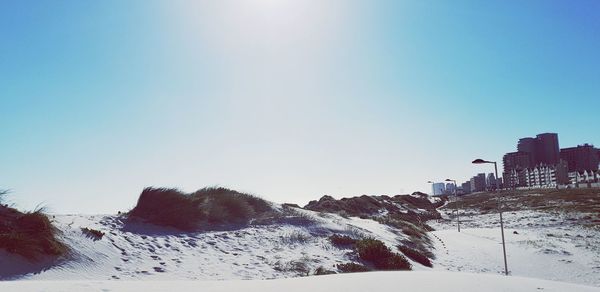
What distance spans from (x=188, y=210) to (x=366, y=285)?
38.1 feet

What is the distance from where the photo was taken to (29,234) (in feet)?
36.3

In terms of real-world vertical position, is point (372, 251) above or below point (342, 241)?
below

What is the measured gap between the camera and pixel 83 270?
1041 centimetres

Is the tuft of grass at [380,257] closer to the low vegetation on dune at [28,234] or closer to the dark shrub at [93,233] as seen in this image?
the dark shrub at [93,233]

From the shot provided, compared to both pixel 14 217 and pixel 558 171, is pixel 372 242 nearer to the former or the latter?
pixel 14 217

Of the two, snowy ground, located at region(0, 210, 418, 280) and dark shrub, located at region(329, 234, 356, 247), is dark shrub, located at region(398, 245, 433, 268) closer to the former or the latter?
snowy ground, located at region(0, 210, 418, 280)

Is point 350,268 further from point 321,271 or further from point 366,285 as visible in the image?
point 366,285

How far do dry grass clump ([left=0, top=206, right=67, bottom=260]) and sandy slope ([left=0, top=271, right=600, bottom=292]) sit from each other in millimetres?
2487

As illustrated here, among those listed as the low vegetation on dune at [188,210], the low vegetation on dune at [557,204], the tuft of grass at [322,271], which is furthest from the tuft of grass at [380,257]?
the low vegetation on dune at [557,204]

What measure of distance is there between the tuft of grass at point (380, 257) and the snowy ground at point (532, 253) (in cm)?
326

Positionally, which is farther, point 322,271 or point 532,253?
point 532,253

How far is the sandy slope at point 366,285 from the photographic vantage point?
7238 mm

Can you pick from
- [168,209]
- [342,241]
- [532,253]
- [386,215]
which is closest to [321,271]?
[342,241]

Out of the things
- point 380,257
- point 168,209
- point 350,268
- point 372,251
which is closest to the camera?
point 350,268
